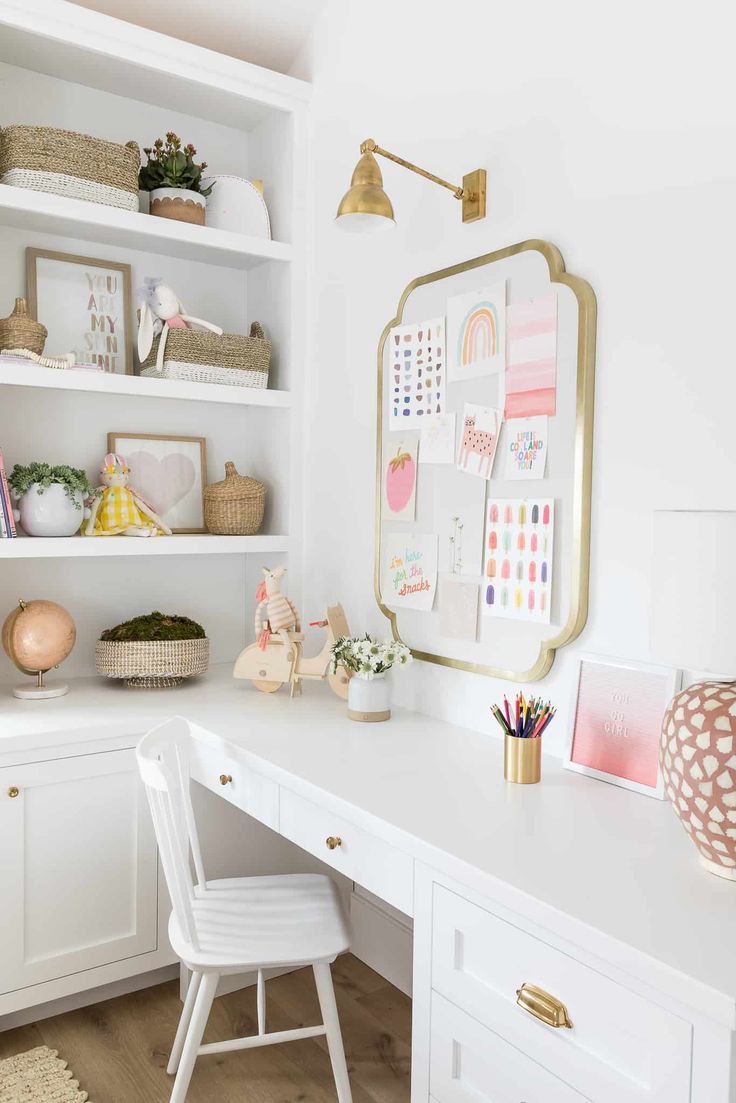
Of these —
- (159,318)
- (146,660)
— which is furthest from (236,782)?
(159,318)

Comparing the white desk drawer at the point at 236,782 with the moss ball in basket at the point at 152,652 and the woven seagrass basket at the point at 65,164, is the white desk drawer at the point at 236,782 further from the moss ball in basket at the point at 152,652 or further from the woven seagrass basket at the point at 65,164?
the woven seagrass basket at the point at 65,164

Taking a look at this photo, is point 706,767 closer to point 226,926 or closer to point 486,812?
point 486,812

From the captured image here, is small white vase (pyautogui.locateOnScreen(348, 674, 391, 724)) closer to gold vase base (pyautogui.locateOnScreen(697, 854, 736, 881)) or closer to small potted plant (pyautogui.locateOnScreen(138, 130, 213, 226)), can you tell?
gold vase base (pyautogui.locateOnScreen(697, 854, 736, 881))

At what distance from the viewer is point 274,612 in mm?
2357

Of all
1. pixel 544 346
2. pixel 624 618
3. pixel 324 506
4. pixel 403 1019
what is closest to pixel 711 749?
pixel 624 618

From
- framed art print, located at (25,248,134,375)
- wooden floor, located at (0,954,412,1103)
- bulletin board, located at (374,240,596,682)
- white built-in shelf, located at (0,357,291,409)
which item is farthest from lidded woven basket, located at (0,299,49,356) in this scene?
wooden floor, located at (0,954,412,1103)

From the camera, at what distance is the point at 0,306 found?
7.91 ft

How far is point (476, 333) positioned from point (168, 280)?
48.3 inches

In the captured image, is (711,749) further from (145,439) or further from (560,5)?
(145,439)

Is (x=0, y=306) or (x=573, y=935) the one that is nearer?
(x=573, y=935)

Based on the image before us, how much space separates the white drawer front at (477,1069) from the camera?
1.12 metres

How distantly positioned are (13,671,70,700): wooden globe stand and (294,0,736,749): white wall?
85cm

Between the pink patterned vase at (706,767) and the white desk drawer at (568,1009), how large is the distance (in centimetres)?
26

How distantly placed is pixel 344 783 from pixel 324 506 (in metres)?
1.16
